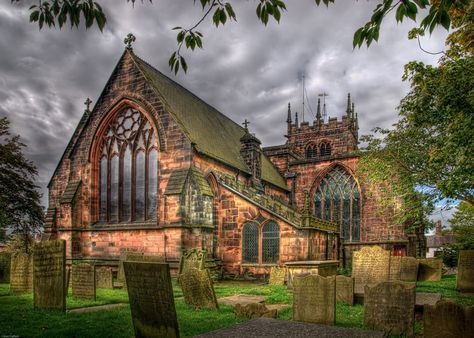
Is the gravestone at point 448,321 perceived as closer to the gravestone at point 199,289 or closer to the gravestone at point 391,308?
the gravestone at point 391,308

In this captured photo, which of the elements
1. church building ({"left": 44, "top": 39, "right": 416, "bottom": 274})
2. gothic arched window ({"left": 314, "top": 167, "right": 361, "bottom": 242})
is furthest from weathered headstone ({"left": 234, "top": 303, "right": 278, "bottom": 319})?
gothic arched window ({"left": 314, "top": 167, "right": 361, "bottom": 242})

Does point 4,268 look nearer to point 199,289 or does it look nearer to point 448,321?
point 199,289

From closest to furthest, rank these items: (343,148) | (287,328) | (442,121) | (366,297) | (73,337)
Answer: (287,328) < (73,337) < (366,297) < (442,121) < (343,148)

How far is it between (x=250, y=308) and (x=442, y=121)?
25.8 ft

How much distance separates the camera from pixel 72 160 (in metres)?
22.0

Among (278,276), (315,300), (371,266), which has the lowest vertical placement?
(278,276)

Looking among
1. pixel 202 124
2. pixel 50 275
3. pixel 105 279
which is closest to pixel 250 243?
pixel 105 279

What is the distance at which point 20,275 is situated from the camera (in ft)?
41.2

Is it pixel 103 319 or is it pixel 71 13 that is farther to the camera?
pixel 103 319

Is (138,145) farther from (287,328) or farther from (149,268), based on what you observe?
(287,328)

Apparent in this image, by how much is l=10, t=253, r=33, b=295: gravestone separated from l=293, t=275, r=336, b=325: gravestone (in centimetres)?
937

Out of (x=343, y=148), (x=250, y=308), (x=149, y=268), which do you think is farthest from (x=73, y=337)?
(x=343, y=148)

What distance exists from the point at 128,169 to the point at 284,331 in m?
17.0

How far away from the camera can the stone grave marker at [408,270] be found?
15.0 m
